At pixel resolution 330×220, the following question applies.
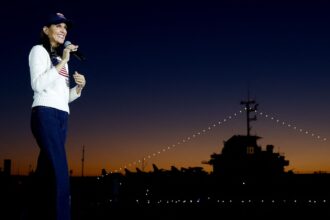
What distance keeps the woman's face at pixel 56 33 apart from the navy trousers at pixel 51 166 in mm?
626

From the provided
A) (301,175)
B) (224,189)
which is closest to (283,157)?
(301,175)

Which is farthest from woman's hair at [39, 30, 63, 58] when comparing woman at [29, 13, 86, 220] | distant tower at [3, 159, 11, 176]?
distant tower at [3, 159, 11, 176]

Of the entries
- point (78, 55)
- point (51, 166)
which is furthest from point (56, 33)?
point (51, 166)

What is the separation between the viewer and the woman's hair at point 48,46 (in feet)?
10.5

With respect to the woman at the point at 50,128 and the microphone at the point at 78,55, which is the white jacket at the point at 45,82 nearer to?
the woman at the point at 50,128

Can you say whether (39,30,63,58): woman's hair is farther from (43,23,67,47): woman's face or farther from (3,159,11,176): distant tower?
(3,159,11,176): distant tower

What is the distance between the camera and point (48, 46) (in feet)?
10.6

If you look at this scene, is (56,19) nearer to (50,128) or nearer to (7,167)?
(50,128)

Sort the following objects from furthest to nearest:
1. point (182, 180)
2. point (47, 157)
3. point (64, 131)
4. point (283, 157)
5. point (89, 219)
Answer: point (283, 157)
point (182, 180)
point (89, 219)
point (64, 131)
point (47, 157)

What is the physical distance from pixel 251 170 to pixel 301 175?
6351 millimetres

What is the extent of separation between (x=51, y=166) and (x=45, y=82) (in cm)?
60

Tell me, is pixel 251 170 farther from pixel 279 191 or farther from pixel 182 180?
pixel 182 180

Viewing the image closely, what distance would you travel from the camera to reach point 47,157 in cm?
285

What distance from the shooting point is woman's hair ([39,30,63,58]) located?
3.20 meters
